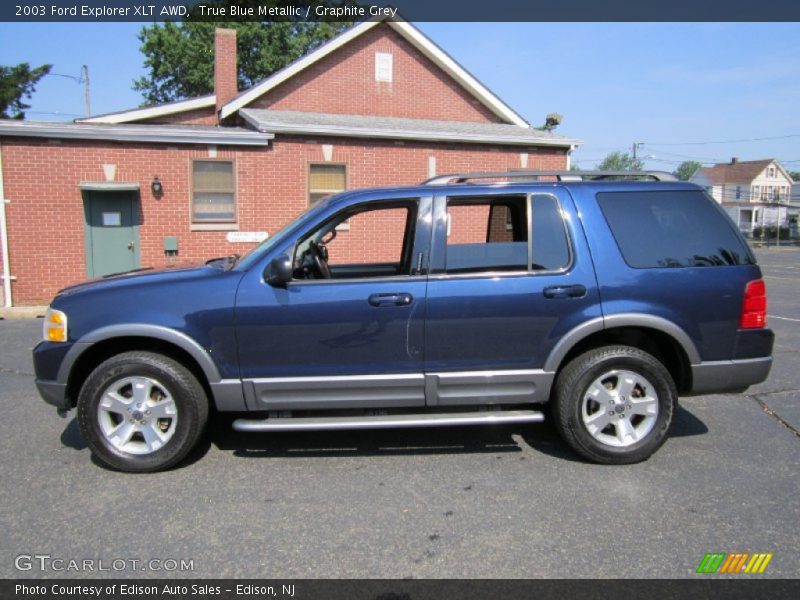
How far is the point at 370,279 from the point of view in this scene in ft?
12.8

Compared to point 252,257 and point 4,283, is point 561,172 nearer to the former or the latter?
point 252,257

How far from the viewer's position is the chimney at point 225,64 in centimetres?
1595

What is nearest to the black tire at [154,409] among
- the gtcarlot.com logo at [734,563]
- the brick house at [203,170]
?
the gtcarlot.com logo at [734,563]

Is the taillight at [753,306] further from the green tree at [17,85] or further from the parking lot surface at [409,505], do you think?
the green tree at [17,85]

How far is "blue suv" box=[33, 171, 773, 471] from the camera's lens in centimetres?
384

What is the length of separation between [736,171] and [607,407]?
77.4 metres

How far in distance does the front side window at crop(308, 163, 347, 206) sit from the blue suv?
29.8ft

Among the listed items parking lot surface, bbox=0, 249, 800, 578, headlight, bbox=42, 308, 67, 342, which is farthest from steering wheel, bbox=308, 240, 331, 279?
headlight, bbox=42, 308, 67, 342

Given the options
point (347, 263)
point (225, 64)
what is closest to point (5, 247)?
point (225, 64)

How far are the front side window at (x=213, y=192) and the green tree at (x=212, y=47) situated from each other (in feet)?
76.8

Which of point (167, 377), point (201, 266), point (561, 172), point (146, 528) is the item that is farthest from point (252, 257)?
point (561, 172)

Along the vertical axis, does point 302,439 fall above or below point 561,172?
below

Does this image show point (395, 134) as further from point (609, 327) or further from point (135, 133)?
point (609, 327)

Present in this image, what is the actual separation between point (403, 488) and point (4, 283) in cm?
1042
